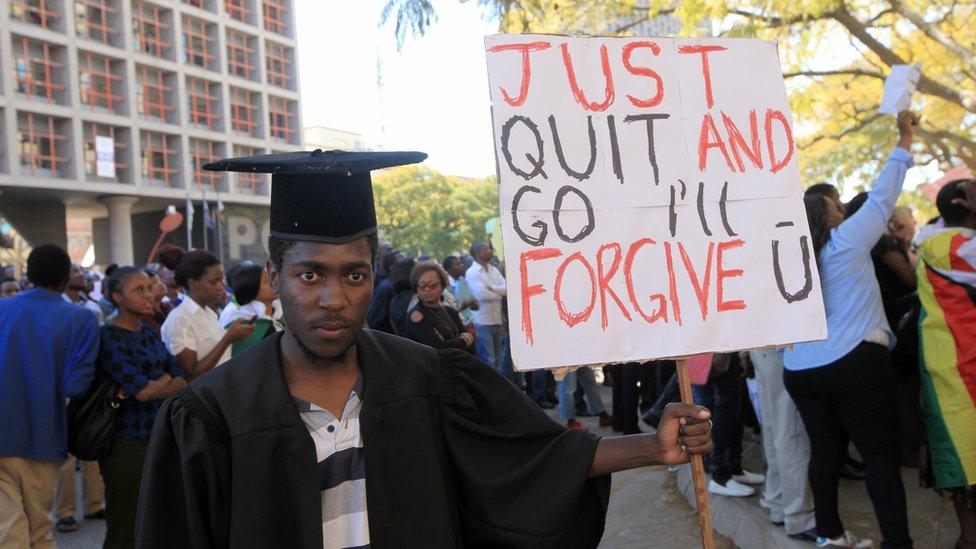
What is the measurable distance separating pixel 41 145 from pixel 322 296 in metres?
44.9

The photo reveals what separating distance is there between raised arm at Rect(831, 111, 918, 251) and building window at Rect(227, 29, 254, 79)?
2061 inches

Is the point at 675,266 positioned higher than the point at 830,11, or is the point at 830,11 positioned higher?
the point at 830,11

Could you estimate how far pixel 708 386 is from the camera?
213 inches

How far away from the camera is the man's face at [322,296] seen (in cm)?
186

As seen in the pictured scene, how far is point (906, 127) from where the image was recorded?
3.61 meters

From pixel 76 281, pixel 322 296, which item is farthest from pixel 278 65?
pixel 322 296

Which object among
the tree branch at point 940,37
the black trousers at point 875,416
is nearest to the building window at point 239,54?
the tree branch at point 940,37

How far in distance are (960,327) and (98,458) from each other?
165 inches

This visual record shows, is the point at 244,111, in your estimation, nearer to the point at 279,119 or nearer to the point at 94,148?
the point at 279,119

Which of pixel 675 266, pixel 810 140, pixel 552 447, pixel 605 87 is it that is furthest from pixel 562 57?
pixel 810 140

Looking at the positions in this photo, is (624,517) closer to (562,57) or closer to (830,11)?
(562,57)

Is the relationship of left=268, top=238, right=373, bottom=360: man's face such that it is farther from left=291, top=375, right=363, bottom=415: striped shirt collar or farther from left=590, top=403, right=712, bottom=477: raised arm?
left=590, top=403, right=712, bottom=477: raised arm

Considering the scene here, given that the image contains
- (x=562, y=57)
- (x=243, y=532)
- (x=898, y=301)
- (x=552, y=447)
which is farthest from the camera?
(x=898, y=301)

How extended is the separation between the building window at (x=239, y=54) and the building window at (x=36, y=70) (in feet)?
39.1
